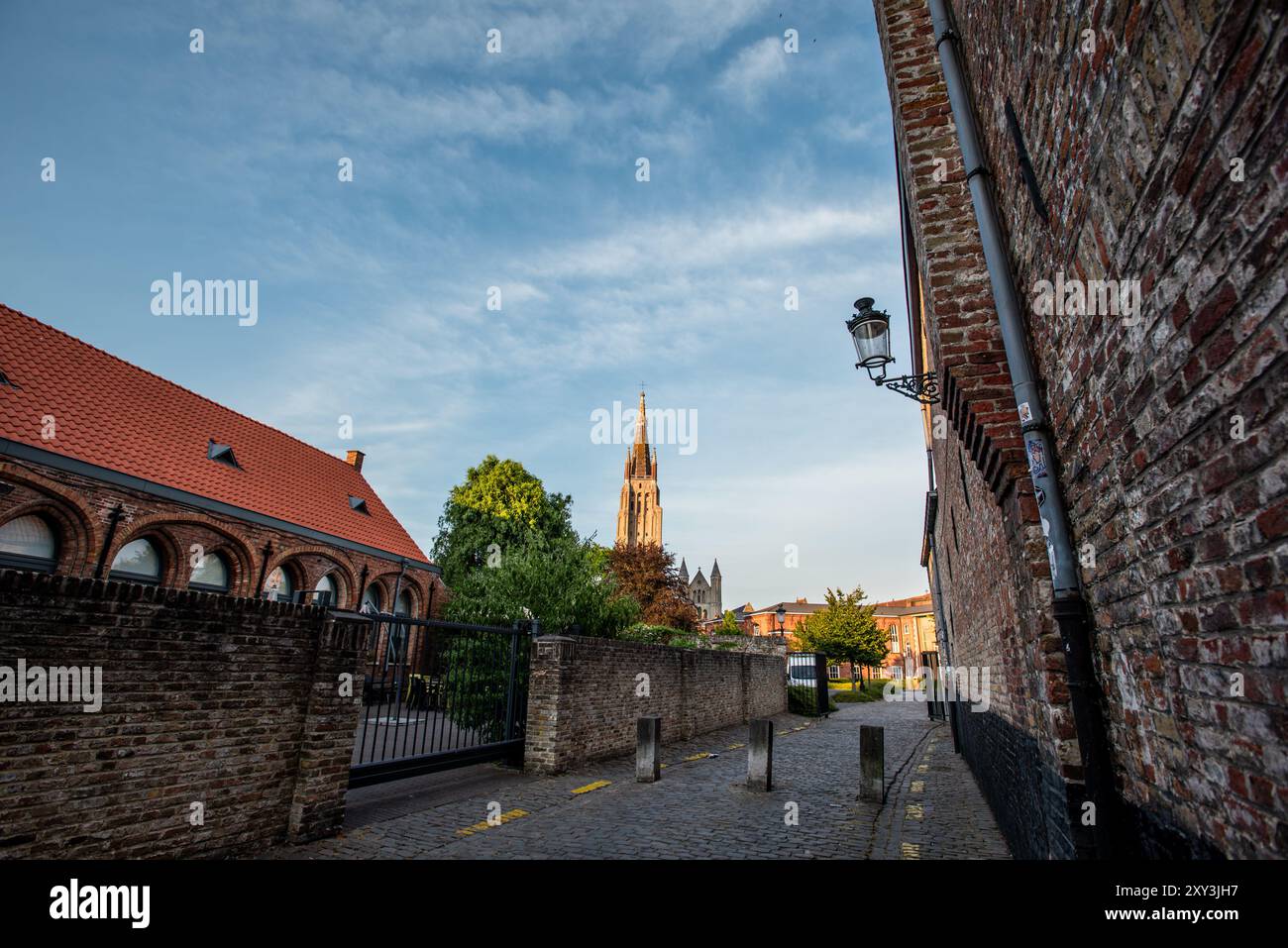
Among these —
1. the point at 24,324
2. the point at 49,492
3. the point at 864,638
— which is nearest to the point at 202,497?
the point at 49,492

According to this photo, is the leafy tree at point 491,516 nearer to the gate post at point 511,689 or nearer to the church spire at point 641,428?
the gate post at point 511,689

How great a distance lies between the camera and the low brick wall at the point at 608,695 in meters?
9.12

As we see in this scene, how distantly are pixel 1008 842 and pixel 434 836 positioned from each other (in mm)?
5129

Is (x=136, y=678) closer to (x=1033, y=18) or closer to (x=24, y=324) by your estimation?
(x=1033, y=18)

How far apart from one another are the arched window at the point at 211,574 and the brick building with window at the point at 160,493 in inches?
1.5

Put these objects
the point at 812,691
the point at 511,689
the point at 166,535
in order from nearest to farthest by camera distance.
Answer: the point at 511,689 → the point at 166,535 → the point at 812,691

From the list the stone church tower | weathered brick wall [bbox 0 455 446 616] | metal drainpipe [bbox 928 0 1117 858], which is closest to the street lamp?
metal drainpipe [bbox 928 0 1117 858]

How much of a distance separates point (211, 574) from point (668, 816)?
16677 mm

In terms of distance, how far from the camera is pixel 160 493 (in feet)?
51.5

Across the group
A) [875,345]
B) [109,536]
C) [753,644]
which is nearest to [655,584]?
[753,644]

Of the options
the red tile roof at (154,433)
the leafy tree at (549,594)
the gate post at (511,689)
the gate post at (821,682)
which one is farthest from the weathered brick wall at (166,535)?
the gate post at (821,682)

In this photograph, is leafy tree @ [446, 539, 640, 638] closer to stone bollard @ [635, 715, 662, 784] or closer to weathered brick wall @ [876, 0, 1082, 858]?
stone bollard @ [635, 715, 662, 784]

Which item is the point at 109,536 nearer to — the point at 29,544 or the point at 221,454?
the point at 29,544

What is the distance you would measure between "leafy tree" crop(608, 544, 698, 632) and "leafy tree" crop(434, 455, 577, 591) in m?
3.84
